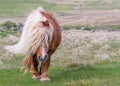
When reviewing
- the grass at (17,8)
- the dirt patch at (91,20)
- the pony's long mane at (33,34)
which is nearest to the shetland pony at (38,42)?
the pony's long mane at (33,34)

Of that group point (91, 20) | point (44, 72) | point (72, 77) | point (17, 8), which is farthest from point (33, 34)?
point (17, 8)

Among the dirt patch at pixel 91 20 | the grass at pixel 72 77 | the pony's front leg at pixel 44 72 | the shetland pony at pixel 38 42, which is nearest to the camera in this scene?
the grass at pixel 72 77

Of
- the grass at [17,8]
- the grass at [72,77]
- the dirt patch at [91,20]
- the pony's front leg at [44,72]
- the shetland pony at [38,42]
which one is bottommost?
the dirt patch at [91,20]

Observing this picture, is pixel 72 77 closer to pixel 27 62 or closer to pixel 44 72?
pixel 44 72

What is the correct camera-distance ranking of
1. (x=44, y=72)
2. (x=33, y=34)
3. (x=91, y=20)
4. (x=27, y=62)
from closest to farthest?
1. (x=33, y=34)
2. (x=44, y=72)
3. (x=27, y=62)
4. (x=91, y=20)

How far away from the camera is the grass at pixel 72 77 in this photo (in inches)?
473

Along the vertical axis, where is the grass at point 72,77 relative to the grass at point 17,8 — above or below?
above

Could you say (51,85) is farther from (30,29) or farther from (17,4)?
(17,4)

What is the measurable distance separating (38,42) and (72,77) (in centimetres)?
222

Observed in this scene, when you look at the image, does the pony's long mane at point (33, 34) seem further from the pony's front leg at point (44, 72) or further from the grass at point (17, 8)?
the grass at point (17, 8)

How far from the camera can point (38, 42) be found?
492 inches

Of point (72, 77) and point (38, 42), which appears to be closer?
point (38, 42)

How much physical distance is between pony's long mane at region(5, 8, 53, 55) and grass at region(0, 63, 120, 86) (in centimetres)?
109

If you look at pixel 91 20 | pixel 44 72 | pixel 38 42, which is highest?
pixel 38 42
